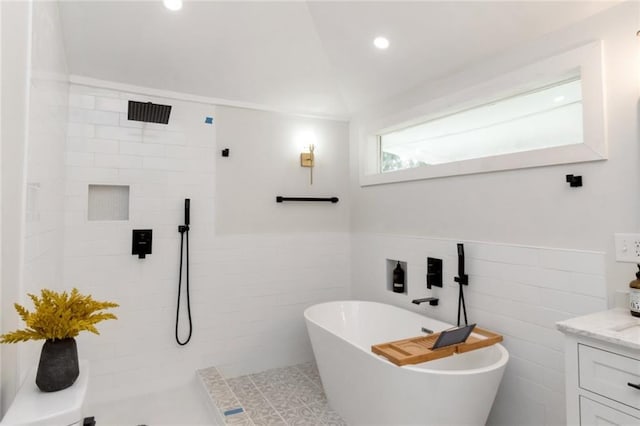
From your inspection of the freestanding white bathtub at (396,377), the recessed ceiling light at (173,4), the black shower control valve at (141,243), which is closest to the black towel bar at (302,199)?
the freestanding white bathtub at (396,377)

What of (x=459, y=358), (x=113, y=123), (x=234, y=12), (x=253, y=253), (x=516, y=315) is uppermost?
(x=234, y=12)

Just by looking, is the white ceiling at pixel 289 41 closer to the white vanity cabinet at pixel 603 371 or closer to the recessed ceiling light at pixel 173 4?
the recessed ceiling light at pixel 173 4

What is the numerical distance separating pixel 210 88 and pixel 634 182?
2.99 metres

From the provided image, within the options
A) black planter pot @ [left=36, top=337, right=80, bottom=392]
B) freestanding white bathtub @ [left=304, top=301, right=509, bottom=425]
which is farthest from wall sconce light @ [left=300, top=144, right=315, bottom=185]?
black planter pot @ [left=36, top=337, right=80, bottom=392]

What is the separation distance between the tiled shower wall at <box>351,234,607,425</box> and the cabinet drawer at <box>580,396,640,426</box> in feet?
1.90

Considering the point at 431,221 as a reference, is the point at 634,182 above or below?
above

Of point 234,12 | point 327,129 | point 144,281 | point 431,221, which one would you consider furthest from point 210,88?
point 431,221

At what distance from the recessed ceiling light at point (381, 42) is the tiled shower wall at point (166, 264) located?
4.00ft

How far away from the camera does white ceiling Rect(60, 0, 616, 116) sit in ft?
7.46

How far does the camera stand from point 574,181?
193cm

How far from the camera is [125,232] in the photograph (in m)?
2.89

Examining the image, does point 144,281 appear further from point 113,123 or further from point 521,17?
point 521,17

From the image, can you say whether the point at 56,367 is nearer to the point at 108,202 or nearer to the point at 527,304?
the point at 108,202

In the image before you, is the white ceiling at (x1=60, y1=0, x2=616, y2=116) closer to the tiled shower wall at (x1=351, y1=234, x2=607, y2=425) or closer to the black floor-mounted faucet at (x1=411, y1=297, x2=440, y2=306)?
the tiled shower wall at (x1=351, y1=234, x2=607, y2=425)
